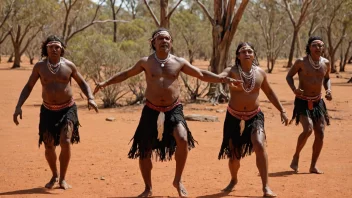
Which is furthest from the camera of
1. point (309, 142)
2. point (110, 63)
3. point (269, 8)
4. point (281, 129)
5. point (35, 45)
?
point (35, 45)

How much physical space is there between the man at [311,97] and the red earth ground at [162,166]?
1.49 ft

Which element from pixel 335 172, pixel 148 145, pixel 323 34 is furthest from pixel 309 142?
pixel 323 34

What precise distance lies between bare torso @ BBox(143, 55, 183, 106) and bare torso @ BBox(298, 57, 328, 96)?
2.33m

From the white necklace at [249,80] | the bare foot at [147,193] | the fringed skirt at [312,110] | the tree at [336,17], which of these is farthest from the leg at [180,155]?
the tree at [336,17]

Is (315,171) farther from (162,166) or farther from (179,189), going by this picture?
(179,189)

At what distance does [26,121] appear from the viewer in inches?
511

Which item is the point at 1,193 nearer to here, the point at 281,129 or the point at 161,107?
the point at 161,107

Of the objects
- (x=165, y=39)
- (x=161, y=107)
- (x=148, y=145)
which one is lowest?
(x=148, y=145)

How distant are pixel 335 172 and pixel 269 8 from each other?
3703 cm

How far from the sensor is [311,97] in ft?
24.1

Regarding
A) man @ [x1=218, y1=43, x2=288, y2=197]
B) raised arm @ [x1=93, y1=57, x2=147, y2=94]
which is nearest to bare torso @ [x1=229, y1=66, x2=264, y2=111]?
man @ [x1=218, y1=43, x2=288, y2=197]

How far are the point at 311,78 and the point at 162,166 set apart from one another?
97.4 inches

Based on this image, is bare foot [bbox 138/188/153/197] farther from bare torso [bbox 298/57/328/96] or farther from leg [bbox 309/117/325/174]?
bare torso [bbox 298/57/328/96]

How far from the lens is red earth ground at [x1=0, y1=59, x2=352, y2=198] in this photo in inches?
242
